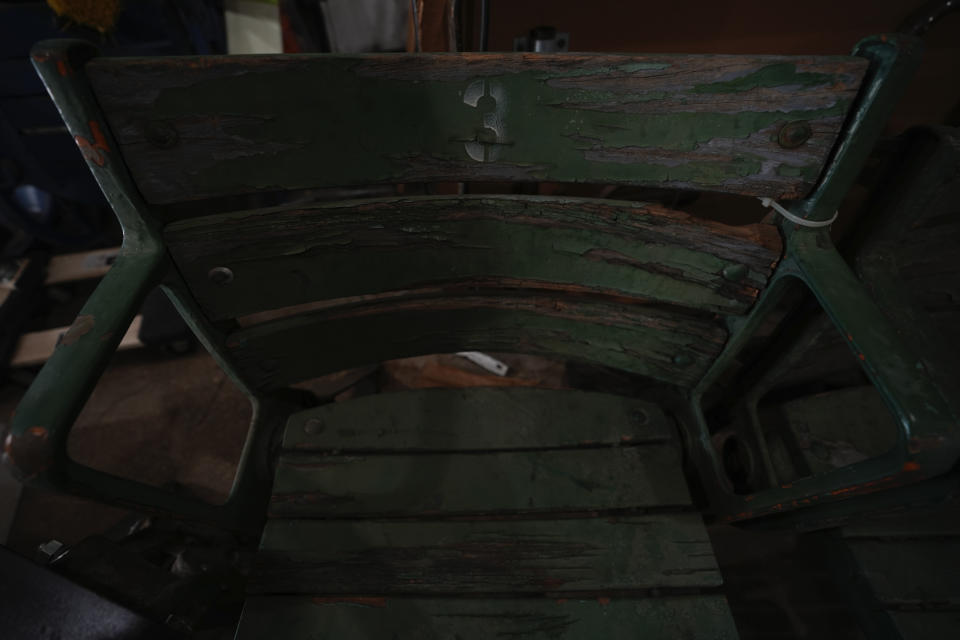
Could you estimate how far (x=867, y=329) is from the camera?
623 mm

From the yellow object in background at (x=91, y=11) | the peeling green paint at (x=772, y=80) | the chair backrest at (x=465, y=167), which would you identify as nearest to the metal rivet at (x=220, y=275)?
the chair backrest at (x=465, y=167)

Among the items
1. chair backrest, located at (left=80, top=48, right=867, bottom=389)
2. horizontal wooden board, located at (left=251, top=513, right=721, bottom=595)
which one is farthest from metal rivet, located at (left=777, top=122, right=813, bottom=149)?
horizontal wooden board, located at (left=251, top=513, right=721, bottom=595)

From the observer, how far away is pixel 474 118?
0.69m

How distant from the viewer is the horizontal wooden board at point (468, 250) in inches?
30.2

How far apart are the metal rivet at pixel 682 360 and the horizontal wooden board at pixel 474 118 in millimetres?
364

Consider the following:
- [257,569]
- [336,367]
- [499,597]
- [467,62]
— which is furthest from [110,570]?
[467,62]

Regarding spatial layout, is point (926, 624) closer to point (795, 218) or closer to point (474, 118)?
point (795, 218)

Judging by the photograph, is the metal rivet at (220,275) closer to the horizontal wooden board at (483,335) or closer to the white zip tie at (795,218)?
the horizontal wooden board at (483,335)

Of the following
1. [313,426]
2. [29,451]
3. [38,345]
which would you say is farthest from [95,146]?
[38,345]

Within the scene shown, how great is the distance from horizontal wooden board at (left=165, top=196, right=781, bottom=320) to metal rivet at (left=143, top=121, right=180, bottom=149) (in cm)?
12

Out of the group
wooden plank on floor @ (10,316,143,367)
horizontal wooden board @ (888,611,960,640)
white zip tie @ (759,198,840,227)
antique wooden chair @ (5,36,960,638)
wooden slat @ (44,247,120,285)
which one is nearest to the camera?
antique wooden chair @ (5,36,960,638)

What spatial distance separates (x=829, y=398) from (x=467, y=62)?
44.9 inches

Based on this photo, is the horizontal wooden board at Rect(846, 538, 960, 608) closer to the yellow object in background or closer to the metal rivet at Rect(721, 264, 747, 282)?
the metal rivet at Rect(721, 264, 747, 282)

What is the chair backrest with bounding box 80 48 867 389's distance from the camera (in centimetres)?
64
